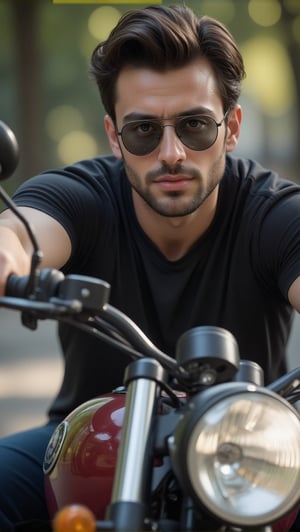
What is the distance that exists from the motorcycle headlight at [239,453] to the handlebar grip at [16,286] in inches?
12.0

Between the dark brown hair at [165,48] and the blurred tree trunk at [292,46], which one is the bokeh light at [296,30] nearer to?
the blurred tree trunk at [292,46]

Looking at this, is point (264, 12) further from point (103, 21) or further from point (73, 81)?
point (73, 81)

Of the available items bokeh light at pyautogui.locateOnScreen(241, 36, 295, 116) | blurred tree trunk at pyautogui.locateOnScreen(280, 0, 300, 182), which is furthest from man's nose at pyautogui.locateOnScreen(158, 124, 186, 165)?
bokeh light at pyautogui.locateOnScreen(241, 36, 295, 116)

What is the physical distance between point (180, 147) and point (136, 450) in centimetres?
114

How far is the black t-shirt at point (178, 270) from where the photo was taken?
2.65m

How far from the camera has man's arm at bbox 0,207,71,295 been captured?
1820 millimetres

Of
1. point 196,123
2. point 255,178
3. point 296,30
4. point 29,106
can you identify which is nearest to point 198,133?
point 196,123

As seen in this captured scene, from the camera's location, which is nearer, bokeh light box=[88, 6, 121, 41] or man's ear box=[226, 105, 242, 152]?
man's ear box=[226, 105, 242, 152]

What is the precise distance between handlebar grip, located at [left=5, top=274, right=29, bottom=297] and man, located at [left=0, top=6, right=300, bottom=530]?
2.85 ft

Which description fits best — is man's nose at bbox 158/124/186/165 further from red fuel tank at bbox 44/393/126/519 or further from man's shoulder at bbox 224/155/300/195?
red fuel tank at bbox 44/393/126/519

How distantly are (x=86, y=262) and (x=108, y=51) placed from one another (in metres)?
0.57

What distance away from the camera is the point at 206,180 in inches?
106

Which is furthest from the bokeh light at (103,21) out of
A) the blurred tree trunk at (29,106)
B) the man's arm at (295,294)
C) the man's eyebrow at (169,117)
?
the man's arm at (295,294)

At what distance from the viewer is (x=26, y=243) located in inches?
90.4
